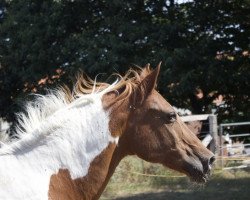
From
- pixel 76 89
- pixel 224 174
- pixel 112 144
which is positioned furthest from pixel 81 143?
pixel 224 174

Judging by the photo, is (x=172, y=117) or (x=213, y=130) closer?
(x=172, y=117)

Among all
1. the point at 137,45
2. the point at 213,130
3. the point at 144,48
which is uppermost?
the point at 137,45

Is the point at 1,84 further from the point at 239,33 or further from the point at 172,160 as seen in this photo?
the point at 172,160

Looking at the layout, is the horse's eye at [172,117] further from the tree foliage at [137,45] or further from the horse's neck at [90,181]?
the tree foliage at [137,45]

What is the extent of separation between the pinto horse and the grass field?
5.65 metres

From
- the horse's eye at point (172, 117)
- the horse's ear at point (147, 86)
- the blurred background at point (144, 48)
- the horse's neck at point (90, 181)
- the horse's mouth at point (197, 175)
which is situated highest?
the horse's ear at point (147, 86)

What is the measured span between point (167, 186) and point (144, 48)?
4968mm

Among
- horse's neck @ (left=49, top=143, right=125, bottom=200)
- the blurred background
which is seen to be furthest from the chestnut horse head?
the blurred background

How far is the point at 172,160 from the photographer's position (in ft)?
10.4

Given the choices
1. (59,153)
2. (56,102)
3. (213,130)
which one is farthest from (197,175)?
(213,130)

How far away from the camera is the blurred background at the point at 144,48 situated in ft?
42.9

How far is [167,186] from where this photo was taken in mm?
9914

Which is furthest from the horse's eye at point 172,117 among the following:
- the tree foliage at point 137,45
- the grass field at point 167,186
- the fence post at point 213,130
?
the tree foliage at point 137,45

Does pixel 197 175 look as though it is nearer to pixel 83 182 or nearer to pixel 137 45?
pixel 83 182
